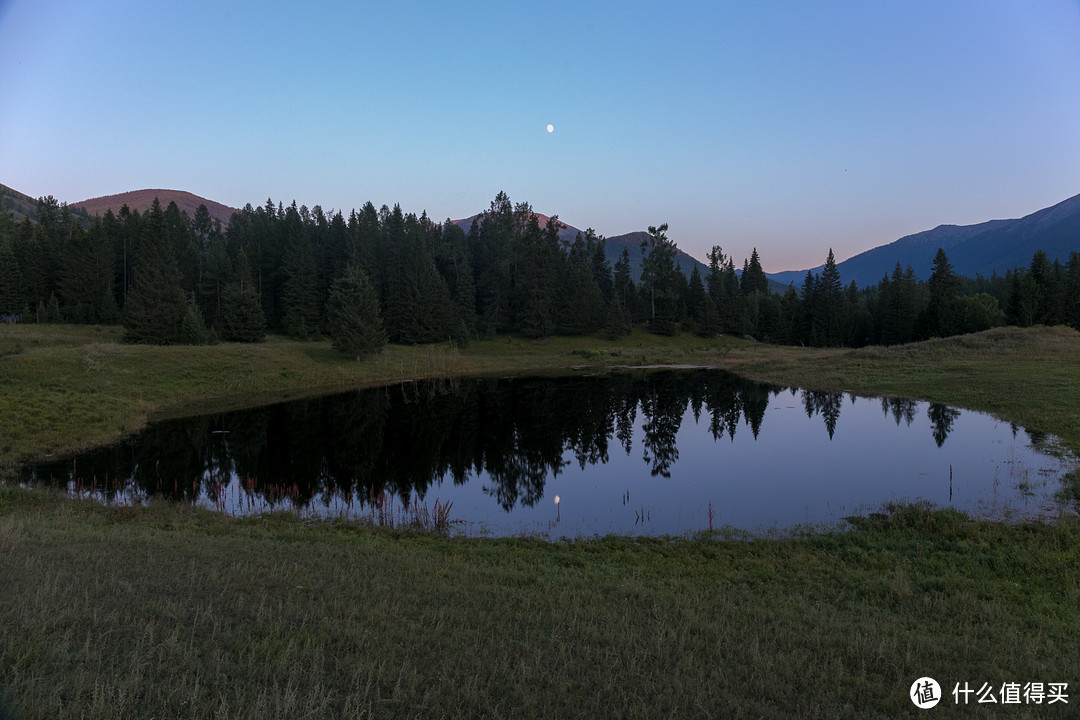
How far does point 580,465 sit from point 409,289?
6548 cm

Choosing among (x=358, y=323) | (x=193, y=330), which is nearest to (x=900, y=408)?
(x=358, y=323)

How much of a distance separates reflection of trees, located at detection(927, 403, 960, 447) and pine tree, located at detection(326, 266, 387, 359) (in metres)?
51.5

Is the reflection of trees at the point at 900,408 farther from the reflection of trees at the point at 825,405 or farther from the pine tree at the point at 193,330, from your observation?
the pine tree at the point at 193,330

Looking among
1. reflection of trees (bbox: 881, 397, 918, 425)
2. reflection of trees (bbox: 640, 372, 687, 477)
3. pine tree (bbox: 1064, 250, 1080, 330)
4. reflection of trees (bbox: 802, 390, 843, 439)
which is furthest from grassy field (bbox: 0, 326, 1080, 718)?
pine tree (bbox: 1064, 250, 1080, 330)

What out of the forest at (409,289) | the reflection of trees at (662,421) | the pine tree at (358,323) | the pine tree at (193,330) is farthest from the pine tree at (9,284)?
the reflection of trees at (662,421)

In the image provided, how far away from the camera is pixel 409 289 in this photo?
84.9m

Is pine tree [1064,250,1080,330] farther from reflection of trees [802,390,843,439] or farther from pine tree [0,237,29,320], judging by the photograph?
pine tree [0,237,29,320]

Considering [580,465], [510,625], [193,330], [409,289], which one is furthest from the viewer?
[409,289]

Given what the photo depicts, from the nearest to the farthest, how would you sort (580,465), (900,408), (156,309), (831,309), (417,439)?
(580,465) < (417,439) < (900,408) < (156,309) < (831,309)

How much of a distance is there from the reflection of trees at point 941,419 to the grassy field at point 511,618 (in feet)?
50.0

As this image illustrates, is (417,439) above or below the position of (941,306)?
below

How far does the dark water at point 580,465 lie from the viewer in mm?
18000

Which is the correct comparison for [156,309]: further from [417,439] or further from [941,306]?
[941,306]

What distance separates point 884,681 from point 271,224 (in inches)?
4650
